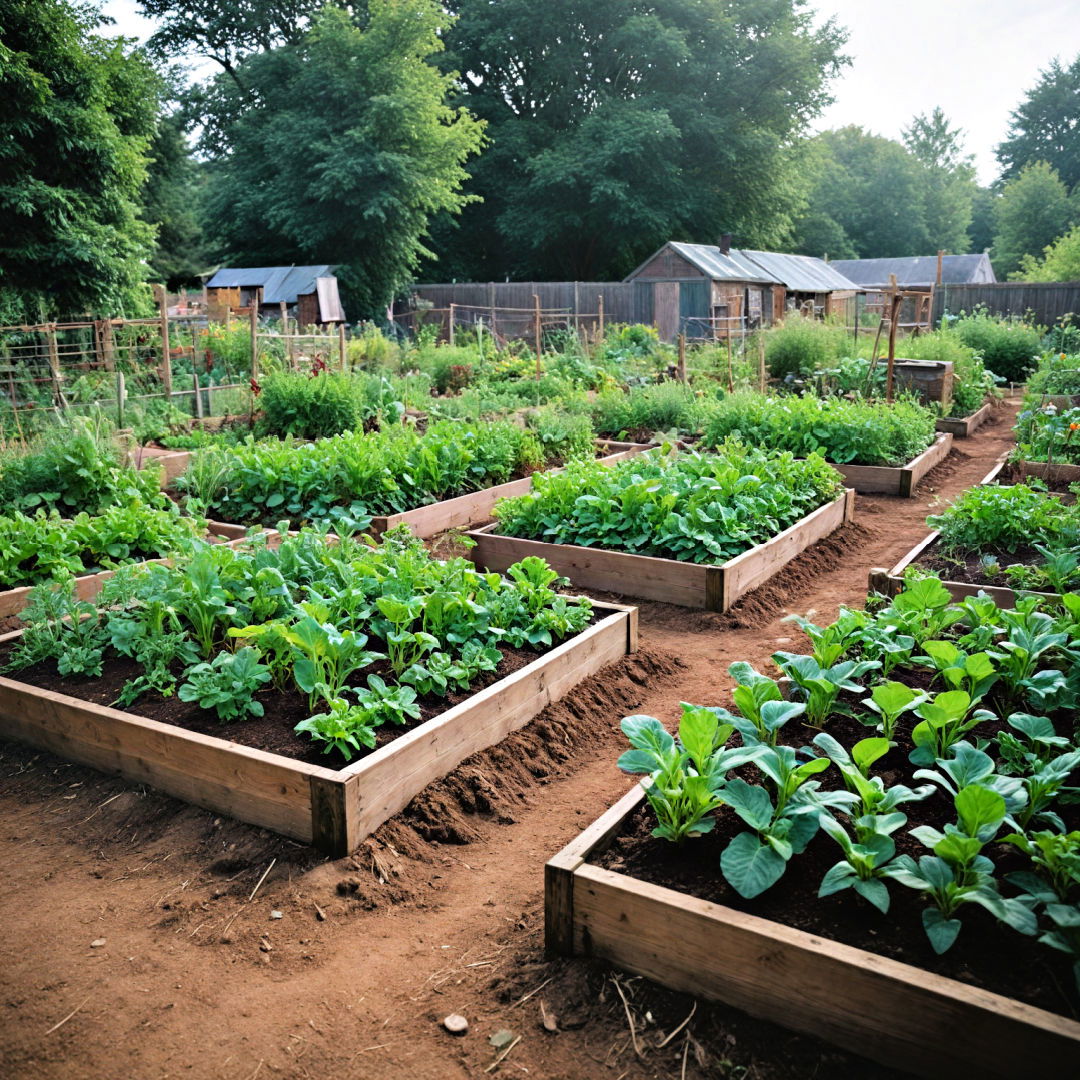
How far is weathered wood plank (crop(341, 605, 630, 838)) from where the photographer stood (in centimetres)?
340

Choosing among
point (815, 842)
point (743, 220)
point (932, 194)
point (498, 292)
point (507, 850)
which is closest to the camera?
point (815, 842)

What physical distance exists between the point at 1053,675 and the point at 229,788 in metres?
3.02

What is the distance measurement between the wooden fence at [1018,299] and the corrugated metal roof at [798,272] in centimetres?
480

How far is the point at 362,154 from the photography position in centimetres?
2662

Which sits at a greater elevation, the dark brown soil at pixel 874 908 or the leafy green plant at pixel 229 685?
the leafy green plant at pixel 229 685

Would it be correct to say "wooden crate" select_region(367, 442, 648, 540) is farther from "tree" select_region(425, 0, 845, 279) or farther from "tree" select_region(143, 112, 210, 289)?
"tree" select_region(425, 0, 845, 279)

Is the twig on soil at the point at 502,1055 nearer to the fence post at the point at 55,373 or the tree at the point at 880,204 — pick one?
the fence post at the point at 55,373

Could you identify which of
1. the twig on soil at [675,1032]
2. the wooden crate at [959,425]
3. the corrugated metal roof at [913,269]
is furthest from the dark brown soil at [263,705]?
the corrugated metal roof at [913,269]

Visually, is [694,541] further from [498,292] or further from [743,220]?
[743,220]

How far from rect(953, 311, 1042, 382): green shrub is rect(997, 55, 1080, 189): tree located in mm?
49488

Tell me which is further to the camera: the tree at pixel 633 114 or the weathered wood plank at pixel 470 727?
the tree at pixel 633 114

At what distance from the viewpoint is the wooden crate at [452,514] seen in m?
7.10

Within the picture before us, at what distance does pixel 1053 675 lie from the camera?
10.6 ft

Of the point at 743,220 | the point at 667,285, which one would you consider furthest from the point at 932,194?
the point at 667,285
